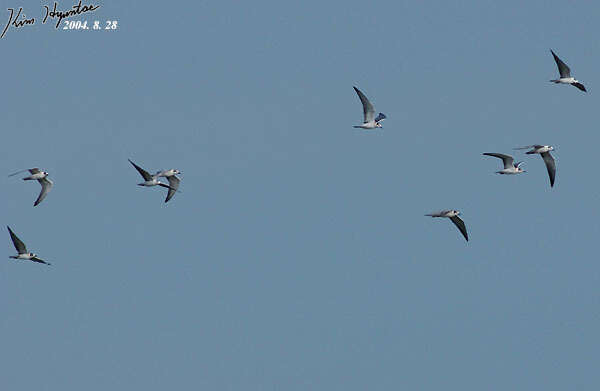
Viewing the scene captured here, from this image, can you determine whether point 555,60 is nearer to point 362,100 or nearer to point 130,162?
point 362,100

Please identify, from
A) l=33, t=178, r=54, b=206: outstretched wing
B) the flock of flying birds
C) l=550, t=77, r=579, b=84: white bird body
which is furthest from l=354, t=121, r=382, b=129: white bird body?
l=33, t=178, r=54, b=206: outstretched wing

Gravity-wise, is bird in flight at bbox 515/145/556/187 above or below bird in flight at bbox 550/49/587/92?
below

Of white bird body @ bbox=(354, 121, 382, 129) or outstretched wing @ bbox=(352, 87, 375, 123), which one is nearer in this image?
outstretched wing @ bbox=(352, 87, 375, 123)

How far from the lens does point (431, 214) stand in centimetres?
7562

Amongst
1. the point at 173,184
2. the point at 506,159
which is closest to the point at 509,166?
the point at 506,159

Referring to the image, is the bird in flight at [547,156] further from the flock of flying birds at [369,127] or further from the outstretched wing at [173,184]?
the outstretched wing at [173,184]

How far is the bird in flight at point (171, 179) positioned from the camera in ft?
266

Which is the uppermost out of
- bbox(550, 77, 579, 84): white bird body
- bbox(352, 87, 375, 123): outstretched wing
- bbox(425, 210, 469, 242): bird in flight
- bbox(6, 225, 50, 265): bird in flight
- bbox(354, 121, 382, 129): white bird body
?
bbox(550, 77, 579, 84): white bird body

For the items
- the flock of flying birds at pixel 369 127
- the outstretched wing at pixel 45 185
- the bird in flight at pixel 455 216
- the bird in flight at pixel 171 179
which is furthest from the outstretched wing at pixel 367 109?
the outstretched wing at pixel 45 185

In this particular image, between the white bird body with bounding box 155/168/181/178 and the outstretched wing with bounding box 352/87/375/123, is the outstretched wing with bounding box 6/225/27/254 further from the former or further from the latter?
the outstretched wing with bounding box 352/87/375/123

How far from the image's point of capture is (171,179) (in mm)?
82375

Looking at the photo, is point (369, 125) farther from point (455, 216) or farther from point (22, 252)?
point (22, 252)

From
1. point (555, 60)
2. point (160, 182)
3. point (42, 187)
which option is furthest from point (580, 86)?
point (42, 187)

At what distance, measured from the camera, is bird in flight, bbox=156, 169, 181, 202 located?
81.1m
